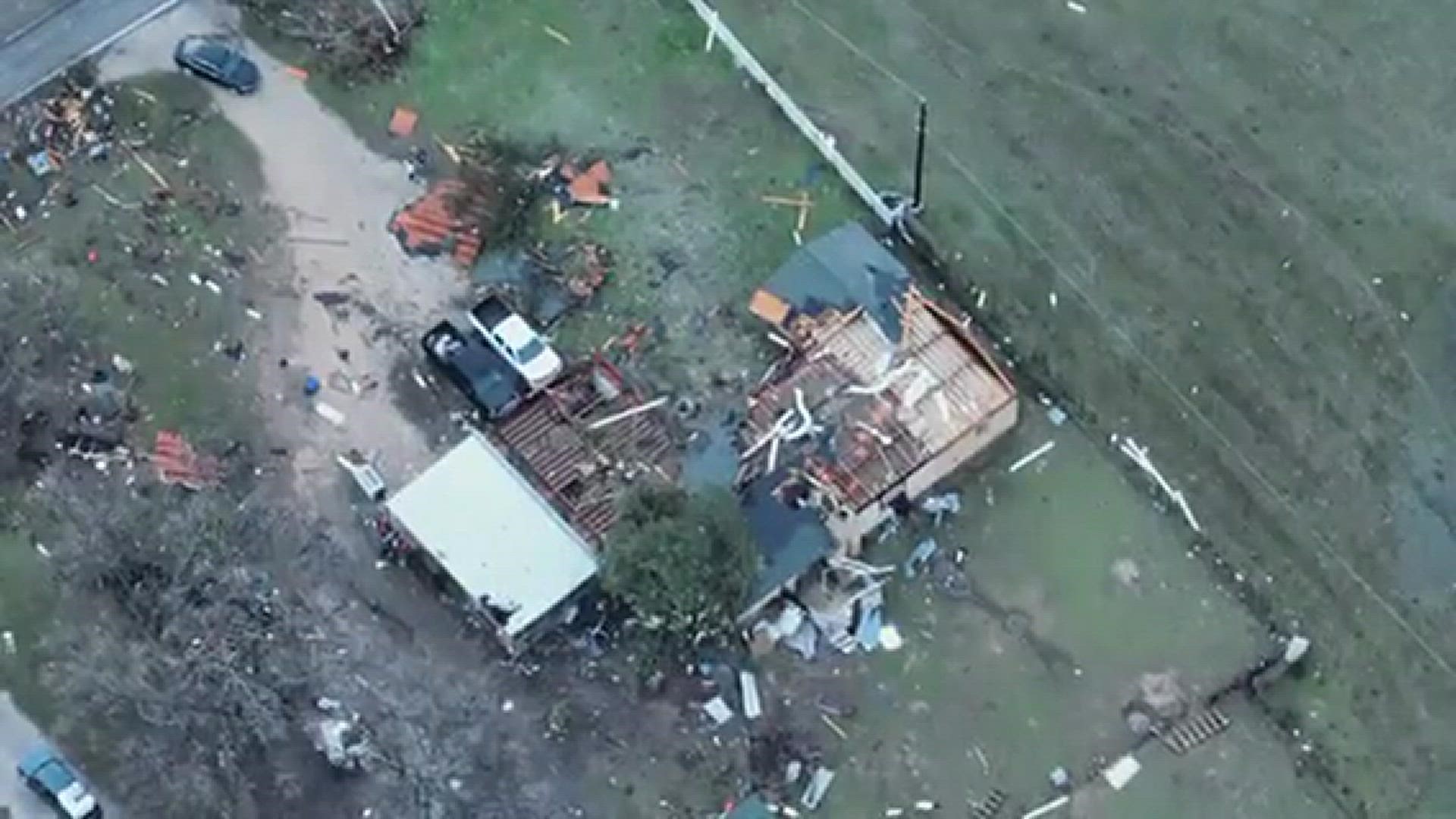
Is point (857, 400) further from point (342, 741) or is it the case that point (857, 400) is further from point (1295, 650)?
point (342, 741)

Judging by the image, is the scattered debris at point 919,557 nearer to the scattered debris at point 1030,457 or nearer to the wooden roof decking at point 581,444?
the scattered debris at point 1030,457

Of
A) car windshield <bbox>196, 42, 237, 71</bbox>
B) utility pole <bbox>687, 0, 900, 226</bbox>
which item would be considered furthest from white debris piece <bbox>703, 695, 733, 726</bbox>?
car windshield <bbox>196, 42, 237, 71</bbox>

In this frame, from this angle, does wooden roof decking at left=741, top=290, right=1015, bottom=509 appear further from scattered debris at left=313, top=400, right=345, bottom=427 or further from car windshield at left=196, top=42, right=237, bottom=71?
car windshield at left=196, top=42, right=237, bottom=71

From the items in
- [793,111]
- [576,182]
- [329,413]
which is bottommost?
[793,111]

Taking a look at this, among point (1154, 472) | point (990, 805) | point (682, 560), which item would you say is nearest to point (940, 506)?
point (1154, 472)

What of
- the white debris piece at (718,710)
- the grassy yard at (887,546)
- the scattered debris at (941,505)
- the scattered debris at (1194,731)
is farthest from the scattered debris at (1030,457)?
the white debris piece at (718,710)

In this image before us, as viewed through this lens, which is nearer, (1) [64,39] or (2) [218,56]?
(2) [218,56]
